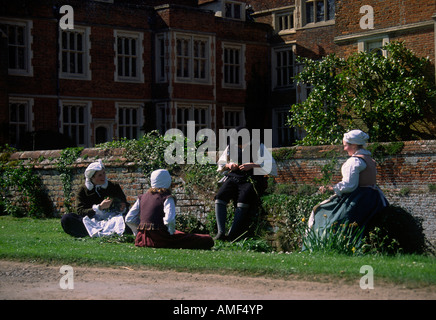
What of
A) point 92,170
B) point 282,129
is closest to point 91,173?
point 92,170

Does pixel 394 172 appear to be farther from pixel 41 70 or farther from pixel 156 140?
pixel 41 70

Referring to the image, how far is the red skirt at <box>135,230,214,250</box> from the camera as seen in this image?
1059 cm

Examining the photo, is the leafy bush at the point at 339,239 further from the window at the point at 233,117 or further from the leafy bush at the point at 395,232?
the window at the point at 233,117

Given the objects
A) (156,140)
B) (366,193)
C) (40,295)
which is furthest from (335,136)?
(40,295)

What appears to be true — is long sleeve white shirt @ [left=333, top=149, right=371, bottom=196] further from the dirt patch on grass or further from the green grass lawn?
the dirt patch on grass

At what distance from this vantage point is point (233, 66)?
34312 mm

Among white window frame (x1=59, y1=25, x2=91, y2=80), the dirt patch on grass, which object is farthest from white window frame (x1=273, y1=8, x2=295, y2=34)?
the dirt patch on grass

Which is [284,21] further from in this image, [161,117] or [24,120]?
[24,120]

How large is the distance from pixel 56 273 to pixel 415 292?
4.25m

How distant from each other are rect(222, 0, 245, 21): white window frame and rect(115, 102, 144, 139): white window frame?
6.99 meters

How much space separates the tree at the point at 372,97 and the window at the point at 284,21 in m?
15.2

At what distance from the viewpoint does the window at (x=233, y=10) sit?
35.1 m

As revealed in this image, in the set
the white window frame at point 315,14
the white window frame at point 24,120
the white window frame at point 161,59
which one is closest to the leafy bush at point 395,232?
the white window frame at point 24,120

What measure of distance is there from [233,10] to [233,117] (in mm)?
5357
